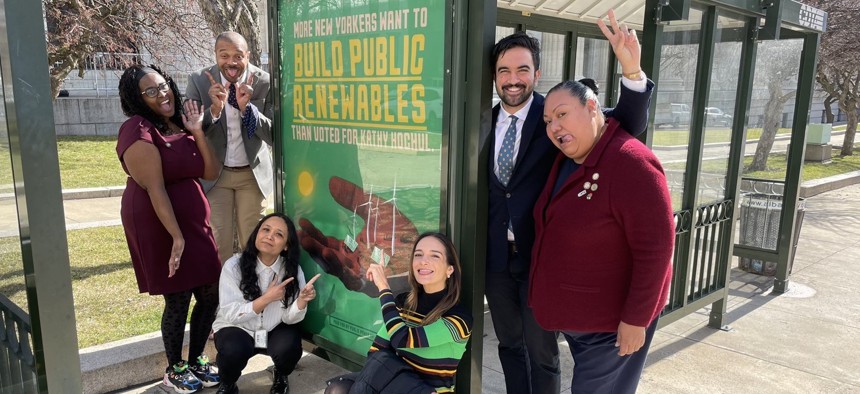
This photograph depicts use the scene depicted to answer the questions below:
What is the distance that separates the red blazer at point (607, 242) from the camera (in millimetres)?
2176

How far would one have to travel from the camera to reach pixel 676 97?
13.3 feet

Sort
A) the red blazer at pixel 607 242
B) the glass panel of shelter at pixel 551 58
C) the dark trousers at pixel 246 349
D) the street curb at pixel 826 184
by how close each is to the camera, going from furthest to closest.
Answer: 1. the street curb at pixel 826 184
2. the glass panel of shelter at pixel 551 58
3. the dark trousers at pixel 246 349
4. the red blazer at pixel 607 242

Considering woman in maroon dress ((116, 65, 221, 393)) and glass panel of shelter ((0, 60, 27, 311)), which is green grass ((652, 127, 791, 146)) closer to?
woman in maroon dress ((116, 65, 221, 393))

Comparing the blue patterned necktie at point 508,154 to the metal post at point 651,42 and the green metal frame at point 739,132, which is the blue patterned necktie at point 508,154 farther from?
the green metal frame at point 739,132

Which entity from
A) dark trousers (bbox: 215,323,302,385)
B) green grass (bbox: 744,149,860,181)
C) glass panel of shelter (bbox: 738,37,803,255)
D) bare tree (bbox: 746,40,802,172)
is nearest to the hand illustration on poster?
dark trousers (bbox: 215,323,302,385)

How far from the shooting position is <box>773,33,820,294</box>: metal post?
5.54 meters

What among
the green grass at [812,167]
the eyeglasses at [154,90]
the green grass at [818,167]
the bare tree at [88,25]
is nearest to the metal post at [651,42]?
the eyeglasses at [154,90]

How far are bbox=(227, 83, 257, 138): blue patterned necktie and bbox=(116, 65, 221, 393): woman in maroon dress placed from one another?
218 mm

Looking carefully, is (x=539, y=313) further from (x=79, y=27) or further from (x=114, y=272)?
(x=79, y=27)

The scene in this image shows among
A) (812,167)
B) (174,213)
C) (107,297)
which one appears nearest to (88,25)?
(107,297)

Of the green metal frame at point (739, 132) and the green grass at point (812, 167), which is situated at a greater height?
the green metal frame at point (739, 132)

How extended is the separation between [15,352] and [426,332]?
150 cm

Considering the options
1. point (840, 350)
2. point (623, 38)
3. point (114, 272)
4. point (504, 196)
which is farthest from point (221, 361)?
point (840, 350)

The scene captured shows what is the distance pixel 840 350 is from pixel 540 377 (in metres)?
2.89
